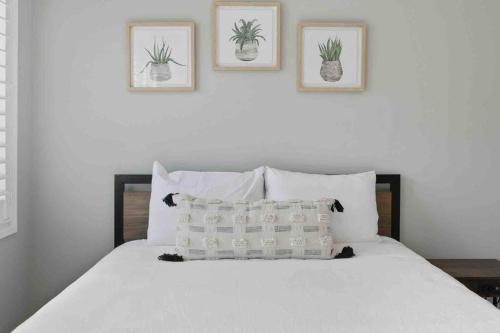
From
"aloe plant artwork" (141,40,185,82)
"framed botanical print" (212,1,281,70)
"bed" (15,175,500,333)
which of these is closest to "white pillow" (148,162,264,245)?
"bed" (15,175,500,333)

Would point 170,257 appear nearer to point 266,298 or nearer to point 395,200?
point 266,298

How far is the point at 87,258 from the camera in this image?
310cm

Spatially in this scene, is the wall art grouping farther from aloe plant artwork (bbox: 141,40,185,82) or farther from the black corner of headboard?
the black corner of headboard

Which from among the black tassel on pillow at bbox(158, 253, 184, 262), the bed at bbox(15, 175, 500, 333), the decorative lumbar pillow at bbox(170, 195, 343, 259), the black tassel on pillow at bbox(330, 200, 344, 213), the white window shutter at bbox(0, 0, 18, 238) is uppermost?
the white window shutter at bbox(0, 0, 18, 238)

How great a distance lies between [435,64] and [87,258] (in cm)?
240

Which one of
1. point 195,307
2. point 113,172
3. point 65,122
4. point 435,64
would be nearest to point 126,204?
point 113,172

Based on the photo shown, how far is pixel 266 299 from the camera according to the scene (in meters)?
1.84

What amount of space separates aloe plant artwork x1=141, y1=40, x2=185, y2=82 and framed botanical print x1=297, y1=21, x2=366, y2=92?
29.5 inches

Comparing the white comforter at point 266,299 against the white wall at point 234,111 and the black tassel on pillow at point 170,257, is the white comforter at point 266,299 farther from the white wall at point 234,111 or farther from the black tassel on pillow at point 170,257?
the white wall at point 234,111

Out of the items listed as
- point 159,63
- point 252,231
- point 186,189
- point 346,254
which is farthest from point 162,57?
point 346,254

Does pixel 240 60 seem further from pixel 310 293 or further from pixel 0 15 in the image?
pixel 310 293

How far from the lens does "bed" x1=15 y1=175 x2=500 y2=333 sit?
5.27ft

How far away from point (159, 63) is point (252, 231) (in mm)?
1213

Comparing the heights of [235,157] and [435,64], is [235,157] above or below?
below
